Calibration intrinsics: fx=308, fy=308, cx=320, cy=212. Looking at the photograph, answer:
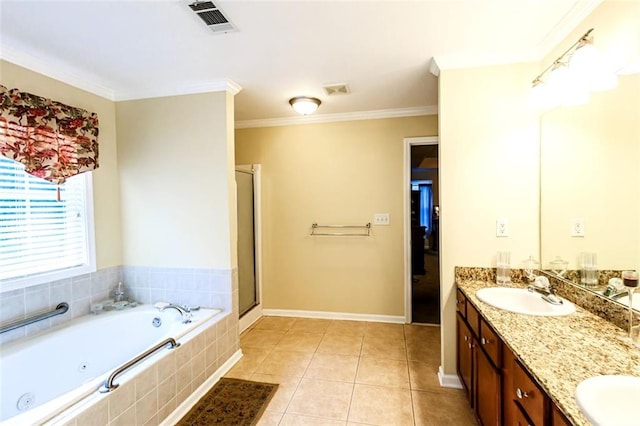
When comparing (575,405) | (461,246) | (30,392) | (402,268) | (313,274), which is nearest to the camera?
(575,405)

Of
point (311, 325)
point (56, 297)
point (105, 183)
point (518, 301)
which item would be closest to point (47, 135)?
point (105, 183)

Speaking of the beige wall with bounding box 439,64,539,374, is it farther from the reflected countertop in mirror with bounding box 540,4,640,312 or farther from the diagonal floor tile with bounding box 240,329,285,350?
the diagonal floor tile with bounding box 240,329,285,350

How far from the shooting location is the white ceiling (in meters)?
1.65

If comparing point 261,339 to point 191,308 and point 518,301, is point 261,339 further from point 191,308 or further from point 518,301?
point 518,301

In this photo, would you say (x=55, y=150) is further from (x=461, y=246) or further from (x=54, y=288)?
(x=461, y=246)

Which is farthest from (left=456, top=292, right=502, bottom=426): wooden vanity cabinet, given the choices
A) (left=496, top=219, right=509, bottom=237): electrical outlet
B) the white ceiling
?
the white ceiling

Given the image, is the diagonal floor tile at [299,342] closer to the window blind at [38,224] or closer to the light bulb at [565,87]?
the window blind at [38,224]

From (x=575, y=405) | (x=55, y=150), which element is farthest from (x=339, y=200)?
(x=575, y=405)

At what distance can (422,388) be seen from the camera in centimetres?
229

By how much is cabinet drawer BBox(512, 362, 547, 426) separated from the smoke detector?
2.34 m

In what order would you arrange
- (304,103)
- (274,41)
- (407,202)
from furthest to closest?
(407,202)
(304,103)
(274,41)

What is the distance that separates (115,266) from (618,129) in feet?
12.1

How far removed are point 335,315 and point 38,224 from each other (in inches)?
114

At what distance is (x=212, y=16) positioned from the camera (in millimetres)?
1709
